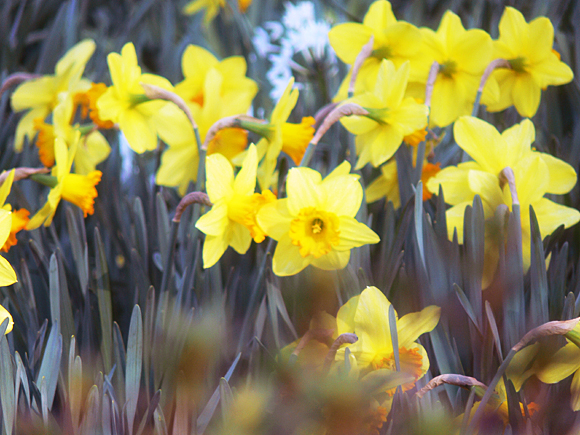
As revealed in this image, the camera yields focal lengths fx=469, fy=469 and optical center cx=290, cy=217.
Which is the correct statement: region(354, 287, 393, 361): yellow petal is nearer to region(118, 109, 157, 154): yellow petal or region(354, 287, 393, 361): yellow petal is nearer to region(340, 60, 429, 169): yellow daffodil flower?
region(340, 60, 429, 169): yellow daffodil flower

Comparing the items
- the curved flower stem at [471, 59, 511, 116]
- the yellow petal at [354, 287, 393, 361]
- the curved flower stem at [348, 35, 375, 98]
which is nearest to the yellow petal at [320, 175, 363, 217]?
the yellow petal at [354, 287, 393, 361]

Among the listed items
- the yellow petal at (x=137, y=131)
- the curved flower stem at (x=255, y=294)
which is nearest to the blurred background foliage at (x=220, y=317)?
the curved flower stem at (x=255, y=294)

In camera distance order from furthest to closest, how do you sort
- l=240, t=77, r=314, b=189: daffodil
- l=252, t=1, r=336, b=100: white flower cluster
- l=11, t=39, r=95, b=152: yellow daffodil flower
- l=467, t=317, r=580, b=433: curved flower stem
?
1. l=252, t=1, r=336, b=100: white flower cluster
2. l=11, t=39, r=95, b=152: yellow daffodil flower
3. l=240, t=77, r=314, b=189: daffodil
4. l=467, t=317, r=580, b=433: curved flower stem

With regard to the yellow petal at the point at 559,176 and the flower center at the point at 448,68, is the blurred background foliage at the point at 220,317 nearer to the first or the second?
the yellow petal at the point at 559,176

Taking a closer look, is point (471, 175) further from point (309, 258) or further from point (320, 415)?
point (320, 415)

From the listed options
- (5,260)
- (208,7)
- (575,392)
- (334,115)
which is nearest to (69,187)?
(5,260)

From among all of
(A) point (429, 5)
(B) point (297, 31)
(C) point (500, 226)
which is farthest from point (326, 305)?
(A) point (429, 5)
